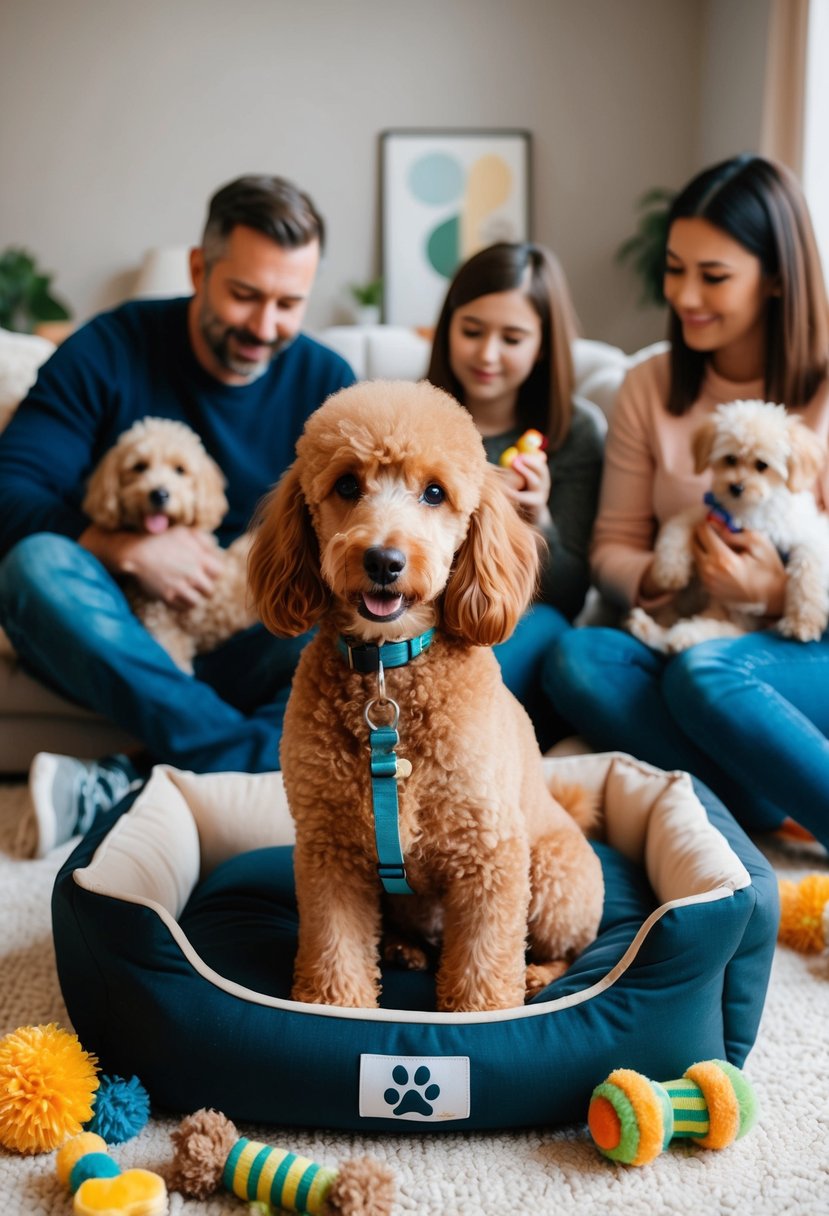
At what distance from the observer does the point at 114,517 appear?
2.39 m

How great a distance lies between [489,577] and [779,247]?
1.26 metres

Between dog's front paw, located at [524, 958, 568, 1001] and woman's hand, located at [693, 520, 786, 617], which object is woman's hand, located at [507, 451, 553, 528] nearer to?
woman's hand, located at [693, 520, 786, 617]

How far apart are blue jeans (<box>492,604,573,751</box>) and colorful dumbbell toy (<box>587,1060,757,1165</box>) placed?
1.11 meters

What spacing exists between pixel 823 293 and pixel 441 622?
4.39 feet

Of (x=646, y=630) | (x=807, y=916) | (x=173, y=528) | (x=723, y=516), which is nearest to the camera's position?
(x=807, y=916)

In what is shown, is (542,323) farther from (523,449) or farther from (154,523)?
(154,523)

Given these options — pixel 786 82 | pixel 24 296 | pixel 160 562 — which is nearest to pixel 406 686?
pixel 160 562

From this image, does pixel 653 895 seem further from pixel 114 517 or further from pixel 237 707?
pixel 114 517

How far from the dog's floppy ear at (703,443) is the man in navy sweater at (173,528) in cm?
89

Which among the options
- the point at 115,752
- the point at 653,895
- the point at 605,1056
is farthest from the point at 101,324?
the point at 605,1056

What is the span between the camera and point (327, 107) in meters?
A: 5.77

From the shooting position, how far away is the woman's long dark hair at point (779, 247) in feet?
6.87

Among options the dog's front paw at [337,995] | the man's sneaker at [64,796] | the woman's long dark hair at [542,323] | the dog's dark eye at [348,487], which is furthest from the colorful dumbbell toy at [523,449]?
the dog's front paw at [337,995]

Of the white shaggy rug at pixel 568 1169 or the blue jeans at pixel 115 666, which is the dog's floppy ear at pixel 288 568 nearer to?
the white shaggy rug at pixel 568 1169
